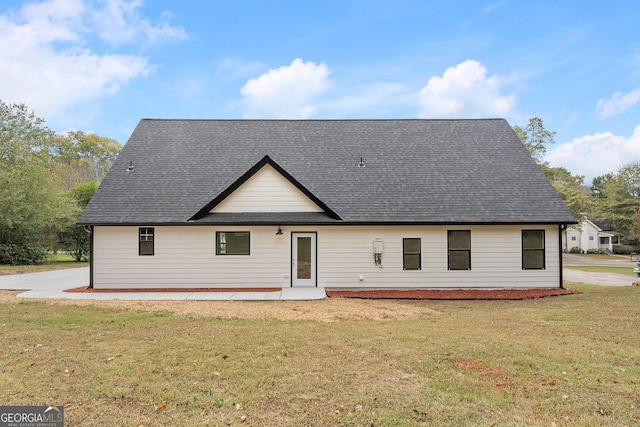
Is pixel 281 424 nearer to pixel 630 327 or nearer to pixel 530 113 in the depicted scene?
pixel 630 327

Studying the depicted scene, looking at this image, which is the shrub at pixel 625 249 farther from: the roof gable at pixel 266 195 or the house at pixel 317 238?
the roof gable at pixel 266 195

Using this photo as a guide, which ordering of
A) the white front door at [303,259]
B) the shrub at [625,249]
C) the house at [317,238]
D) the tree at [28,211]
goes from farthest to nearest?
the shrub at [625,249], the tree at [28,211], the white front door at [303,259], the house at [317,238]

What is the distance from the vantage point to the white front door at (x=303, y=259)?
1382 centimetres

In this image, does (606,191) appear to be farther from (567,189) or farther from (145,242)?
(145,242)

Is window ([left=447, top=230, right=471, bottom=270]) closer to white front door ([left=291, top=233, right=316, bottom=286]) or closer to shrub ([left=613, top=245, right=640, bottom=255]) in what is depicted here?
white front door ([left=291, top=233, right=316, bottom=286])

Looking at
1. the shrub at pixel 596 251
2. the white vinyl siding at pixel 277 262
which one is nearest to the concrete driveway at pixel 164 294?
the white vinyl siding at pixel 277 262

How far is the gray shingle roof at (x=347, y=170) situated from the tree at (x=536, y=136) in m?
16.8

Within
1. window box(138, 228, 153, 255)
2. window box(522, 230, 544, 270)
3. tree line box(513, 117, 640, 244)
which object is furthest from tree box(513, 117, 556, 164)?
window box(138, 228, 153, 255)

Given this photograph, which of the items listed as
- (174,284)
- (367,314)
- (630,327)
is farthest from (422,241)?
(174,284)

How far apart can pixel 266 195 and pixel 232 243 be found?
220 cm

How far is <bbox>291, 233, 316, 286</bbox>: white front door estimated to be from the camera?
1382 cm

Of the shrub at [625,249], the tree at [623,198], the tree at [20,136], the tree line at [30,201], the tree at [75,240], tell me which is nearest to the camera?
the tree line at [30,201]

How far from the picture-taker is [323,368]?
5344mm

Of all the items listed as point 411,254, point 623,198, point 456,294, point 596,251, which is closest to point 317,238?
point 411,254
